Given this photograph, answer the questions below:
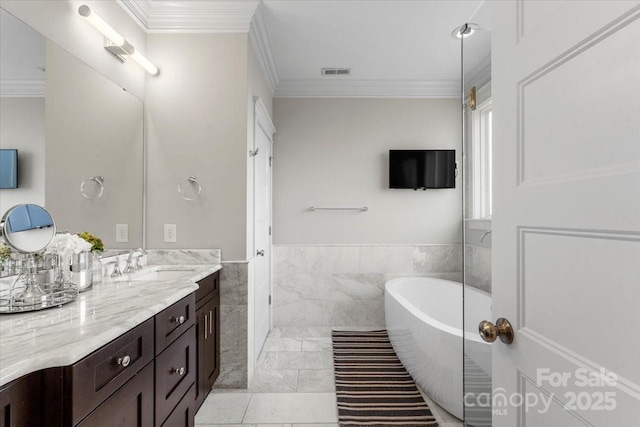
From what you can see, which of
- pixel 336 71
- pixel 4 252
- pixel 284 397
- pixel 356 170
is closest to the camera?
pixel 4 252

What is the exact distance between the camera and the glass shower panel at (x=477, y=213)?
3.72 ft

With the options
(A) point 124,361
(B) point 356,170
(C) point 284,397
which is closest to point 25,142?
(A) point 124,361

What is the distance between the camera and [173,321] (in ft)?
4.79

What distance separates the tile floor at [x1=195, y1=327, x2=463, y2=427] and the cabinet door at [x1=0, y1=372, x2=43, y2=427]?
1445 millimetres

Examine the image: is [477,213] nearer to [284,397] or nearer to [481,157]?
[481,157]

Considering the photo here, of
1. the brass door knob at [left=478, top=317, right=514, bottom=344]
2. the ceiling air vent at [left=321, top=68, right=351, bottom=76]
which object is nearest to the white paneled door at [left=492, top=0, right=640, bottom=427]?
the brass door knob at [left=478, top=317, right=514, bottom=344]

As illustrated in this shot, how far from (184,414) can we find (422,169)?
3.09 m

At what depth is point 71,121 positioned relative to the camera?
174 cm

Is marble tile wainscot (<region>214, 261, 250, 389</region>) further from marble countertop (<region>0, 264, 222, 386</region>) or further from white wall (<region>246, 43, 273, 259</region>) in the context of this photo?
marble countertop (<region>0, 264, 222, 386</region>)

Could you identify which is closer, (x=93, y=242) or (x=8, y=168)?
(x=8, y=168)

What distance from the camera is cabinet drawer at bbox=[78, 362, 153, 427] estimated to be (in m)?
0.95

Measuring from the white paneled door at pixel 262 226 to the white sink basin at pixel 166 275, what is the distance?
→ 712 mm

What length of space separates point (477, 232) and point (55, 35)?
210cm

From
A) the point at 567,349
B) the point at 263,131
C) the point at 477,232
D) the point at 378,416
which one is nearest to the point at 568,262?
the point at 567,349
